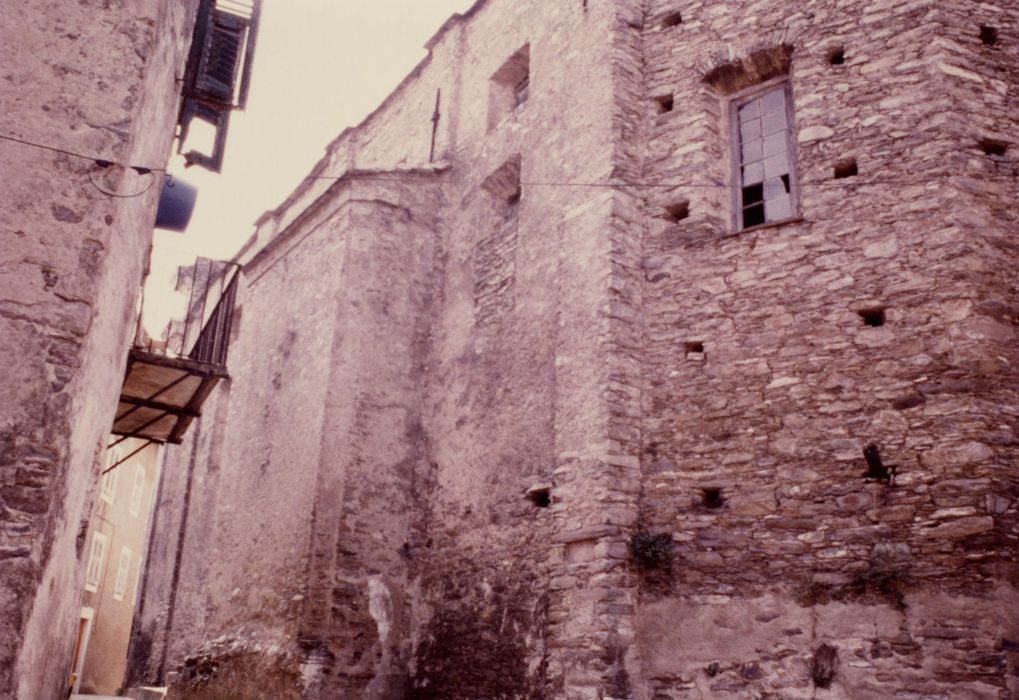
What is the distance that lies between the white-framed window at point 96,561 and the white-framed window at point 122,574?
Answer: 3.26 feet

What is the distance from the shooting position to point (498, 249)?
1080cm

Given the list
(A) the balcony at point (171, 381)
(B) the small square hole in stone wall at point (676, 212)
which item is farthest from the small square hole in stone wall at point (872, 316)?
(A) the balcony at point (171, 381)

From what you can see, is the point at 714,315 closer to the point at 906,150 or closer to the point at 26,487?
the point at 906,150

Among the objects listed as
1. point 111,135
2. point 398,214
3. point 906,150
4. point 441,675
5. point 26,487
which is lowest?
point 441,675

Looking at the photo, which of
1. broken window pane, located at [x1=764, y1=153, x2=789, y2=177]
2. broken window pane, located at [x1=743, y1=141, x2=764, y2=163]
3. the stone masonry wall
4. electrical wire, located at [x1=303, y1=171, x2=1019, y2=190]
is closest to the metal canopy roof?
electrical wire, located at [x1=303, y1=171, x2=1019, y2=190]

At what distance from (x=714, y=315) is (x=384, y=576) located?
4579 millimetres

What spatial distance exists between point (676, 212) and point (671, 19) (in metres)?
2.32

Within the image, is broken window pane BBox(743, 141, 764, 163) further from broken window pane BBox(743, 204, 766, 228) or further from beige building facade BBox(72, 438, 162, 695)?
beige building facade BBox(72, 438, 162, 695)

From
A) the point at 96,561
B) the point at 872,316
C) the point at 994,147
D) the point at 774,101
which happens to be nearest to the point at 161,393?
the point at 774,101

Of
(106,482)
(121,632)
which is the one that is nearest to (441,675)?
(106,482)

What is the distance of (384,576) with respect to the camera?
33.0ft

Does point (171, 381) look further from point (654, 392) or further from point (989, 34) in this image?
point (989, 34)

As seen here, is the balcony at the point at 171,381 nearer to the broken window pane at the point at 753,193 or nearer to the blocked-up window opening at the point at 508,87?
the blocked-up window opening at the point at 508,87

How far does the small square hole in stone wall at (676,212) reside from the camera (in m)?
8.97
